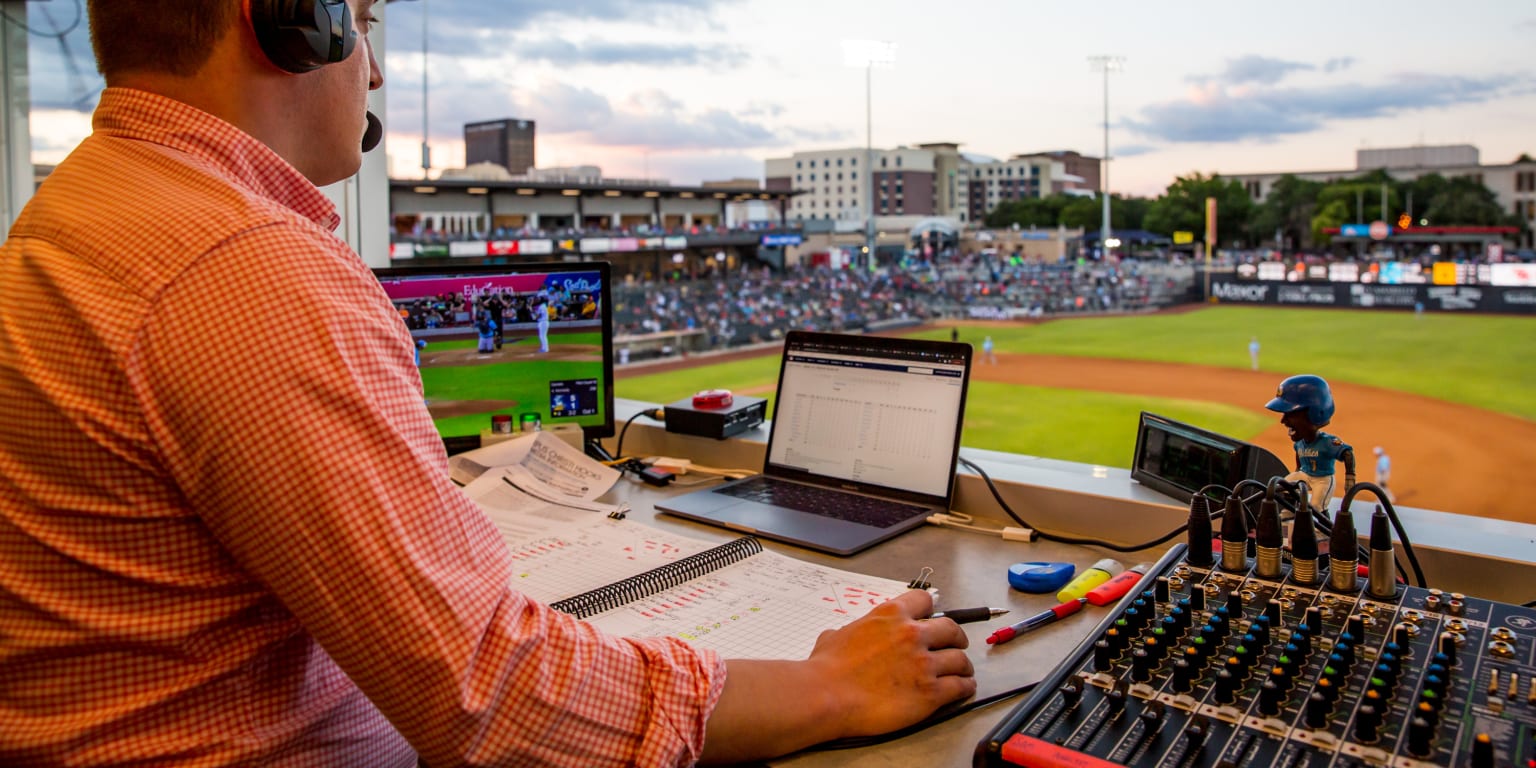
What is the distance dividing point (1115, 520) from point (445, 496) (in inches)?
44.5

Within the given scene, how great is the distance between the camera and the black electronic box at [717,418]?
6.64 ft

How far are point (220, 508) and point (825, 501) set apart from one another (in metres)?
1.17

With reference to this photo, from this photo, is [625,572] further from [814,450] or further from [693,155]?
[693,155]

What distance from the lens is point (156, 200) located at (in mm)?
614

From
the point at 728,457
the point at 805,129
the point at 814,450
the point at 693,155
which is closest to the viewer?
the point at 814,450

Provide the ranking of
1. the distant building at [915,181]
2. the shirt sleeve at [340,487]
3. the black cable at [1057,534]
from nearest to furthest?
the shirt sleeve at [340,487] < the black cable at [1057,534] < the distant building at [915,181]

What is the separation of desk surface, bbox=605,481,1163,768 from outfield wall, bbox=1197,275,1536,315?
62.6 ft

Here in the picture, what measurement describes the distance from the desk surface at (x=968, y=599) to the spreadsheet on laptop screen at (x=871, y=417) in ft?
0.48

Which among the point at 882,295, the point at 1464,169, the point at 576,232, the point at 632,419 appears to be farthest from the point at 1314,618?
the point at 882,295

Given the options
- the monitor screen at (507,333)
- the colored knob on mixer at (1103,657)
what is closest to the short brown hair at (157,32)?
the colored knob on mixer at (1103,657)

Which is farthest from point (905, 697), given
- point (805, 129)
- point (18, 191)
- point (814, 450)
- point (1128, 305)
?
point (1128, 305)

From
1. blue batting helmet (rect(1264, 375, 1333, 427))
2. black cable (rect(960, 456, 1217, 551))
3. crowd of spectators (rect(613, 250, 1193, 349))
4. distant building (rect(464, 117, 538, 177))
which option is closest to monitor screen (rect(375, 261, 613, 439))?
black cable (rect(960, 456, 1217, 551))

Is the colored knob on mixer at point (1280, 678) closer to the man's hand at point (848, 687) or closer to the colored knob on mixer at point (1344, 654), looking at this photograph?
the colored knob on mixer at point (1344, 654)

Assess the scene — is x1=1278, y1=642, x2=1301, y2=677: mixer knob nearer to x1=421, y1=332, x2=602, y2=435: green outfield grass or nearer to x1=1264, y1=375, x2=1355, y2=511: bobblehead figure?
x1=1264, y1=375, x2=1355, y2=511: bobblehead figure
